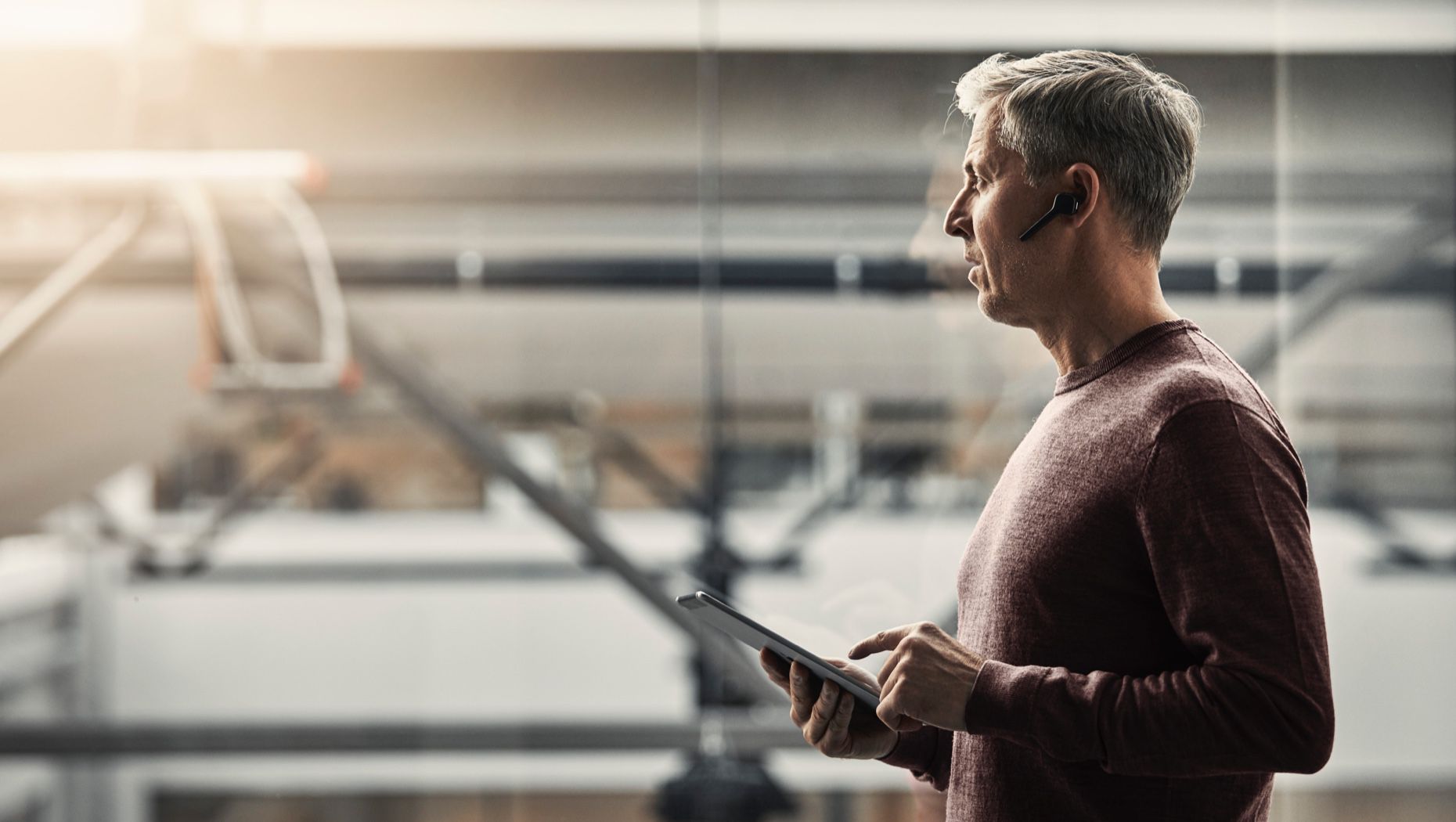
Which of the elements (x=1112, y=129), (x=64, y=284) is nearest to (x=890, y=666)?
(x=1112, y=129)

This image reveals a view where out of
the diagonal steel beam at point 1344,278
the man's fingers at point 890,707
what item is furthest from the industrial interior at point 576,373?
the man's fingers at point 890,707

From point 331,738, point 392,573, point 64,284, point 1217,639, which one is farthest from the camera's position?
point 392,573

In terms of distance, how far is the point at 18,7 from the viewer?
4.91ft

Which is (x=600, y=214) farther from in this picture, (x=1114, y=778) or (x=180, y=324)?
(x=1114, y=778)

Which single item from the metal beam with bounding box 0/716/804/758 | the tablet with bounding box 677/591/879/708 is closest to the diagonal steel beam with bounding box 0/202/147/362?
the metal beam with bounding box 0/716/804/758

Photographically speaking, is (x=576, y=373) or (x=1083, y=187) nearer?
(x=1083, y=187)

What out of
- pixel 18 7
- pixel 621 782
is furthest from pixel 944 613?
pixel 18 7

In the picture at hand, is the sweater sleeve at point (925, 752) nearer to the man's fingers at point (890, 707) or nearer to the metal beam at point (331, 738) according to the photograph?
the man's fingers at point (890, 707)

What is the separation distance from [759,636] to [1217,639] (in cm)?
17

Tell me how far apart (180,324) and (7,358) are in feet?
1.88

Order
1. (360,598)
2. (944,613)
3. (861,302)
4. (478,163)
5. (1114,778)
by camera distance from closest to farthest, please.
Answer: (1114,778), (944,613), (861,302), (478,163), (360,598)

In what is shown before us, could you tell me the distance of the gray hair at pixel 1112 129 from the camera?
426 mm

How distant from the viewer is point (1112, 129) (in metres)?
0.43

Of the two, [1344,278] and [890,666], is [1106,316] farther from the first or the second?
[1344,278]
